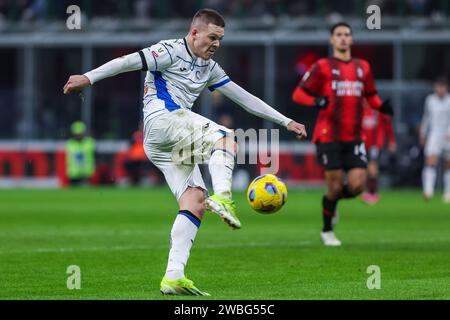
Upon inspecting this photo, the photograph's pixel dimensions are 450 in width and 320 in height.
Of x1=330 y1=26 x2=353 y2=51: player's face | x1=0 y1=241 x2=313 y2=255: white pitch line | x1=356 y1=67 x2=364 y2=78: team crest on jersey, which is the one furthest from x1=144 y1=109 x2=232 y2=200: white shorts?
x1=356 y1=67 x2=364 y2=78: team crest on jersey

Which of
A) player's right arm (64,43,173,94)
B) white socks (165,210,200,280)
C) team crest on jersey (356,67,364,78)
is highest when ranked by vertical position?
team crest on jersey (356,67,364,78)

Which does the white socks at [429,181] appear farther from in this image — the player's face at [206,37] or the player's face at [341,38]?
the player's face at [206,37]

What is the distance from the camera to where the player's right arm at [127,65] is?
814 cm

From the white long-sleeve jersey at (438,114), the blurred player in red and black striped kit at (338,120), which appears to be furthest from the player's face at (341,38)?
the white long-sleeve jersey at (438,114)

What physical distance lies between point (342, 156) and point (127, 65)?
216 inches

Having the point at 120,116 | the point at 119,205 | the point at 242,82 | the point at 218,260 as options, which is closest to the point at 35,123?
the point at 120,116

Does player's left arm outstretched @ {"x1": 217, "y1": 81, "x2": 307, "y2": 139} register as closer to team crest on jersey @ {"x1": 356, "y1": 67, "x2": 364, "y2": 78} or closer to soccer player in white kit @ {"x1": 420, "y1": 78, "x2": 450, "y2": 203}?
team crest on jersey @ {"x1": 356, "y1": 67, "x2": 364, "y2": 78}

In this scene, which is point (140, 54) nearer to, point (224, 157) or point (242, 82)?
point (224, 157)

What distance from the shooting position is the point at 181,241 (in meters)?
8.59

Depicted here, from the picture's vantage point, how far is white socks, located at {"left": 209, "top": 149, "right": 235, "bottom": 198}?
8.20m

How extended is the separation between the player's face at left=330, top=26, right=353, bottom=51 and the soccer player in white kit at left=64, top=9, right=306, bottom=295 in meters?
4.37

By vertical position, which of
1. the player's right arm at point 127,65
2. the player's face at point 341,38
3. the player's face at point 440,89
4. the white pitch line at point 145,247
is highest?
the player's face at point 341,38

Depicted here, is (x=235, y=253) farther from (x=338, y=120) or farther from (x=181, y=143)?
(x=181, y=143)
